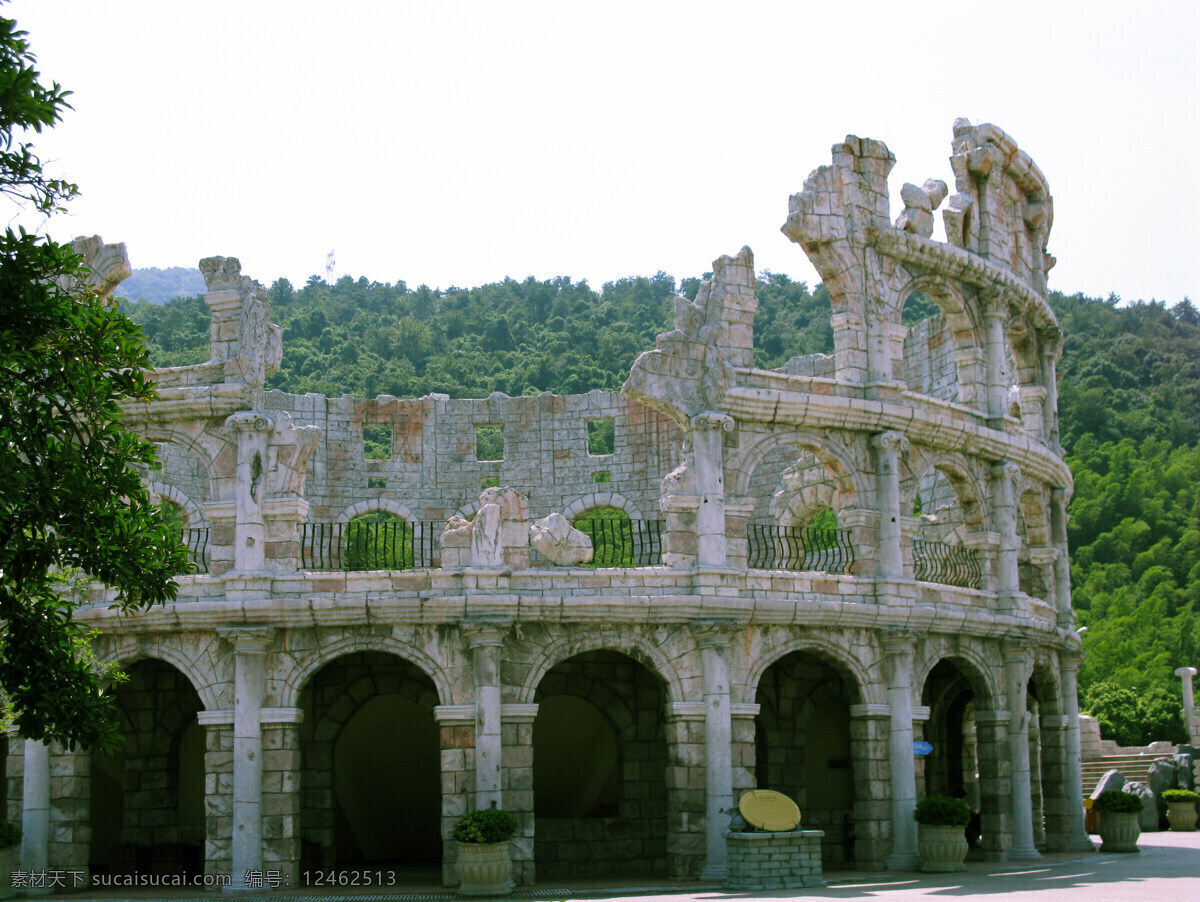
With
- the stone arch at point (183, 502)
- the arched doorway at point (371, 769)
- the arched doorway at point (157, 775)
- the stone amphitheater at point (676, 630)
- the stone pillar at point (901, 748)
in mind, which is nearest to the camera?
the stone amphitheater at point (676, 630)

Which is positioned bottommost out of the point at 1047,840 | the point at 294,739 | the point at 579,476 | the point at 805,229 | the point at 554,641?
the point at 1047,840

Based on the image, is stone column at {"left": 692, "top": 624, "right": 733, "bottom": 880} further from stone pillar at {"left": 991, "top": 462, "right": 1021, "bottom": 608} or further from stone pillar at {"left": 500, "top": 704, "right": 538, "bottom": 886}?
stone pillar at {"left": 991, "top": 462, "right": 1021, "bottom": 608}

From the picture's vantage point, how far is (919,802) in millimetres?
22172

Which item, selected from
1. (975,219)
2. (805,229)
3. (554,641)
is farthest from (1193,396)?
(554,641)

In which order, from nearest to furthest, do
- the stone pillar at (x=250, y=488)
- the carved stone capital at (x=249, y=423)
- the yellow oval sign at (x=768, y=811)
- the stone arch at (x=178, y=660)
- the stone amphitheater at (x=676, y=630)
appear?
the yellow oval sign at (x=768, y=811), the stone amphitheater at (x=676, y=630), the stone arch at (x=178, y=660), the stone pillar at (x=250, y=488), the carved stone capital at (x=249, y=423)

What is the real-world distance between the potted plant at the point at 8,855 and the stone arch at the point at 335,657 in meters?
4.34

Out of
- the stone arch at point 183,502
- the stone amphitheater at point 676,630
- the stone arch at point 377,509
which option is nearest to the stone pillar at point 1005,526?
the stone amphitheater at point 676,630

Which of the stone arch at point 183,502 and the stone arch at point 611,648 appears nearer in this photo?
the stone arch at point 611,648

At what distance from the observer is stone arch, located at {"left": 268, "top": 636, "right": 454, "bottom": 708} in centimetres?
2073

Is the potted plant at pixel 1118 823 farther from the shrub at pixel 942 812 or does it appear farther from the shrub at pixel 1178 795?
the shrub at pixel 1178 795

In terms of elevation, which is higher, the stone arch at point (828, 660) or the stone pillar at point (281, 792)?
the stone arch at point (828, 660)

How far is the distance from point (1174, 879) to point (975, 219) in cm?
1262

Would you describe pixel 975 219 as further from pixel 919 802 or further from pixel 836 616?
pixel 919 802

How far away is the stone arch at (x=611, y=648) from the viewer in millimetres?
20859
